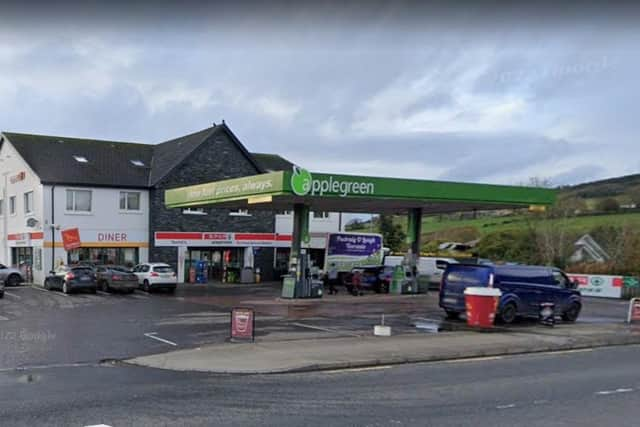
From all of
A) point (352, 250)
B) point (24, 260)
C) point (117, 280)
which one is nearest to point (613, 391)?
point (117, 280)

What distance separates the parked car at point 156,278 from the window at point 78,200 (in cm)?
657

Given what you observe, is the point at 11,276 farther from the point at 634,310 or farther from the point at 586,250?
the point at 586,250

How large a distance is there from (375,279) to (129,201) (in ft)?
49.4

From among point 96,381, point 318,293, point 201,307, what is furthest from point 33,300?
point 96,381

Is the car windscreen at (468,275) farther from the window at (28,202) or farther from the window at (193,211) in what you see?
the window at (28,202)

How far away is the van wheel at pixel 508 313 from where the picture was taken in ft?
63.5

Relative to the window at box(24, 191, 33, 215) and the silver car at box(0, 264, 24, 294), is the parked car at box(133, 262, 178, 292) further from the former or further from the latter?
the window at box(24, 191, 33, 215)

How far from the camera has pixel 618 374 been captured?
11578mm

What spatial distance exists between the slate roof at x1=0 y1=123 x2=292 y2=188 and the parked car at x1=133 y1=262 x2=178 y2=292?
7.50 metres

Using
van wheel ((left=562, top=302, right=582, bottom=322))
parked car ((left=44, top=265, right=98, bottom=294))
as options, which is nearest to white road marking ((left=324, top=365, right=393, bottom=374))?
van wheel ((left=562, top=302, right=582, bottom=322))

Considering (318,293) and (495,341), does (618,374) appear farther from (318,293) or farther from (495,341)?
(318,293)

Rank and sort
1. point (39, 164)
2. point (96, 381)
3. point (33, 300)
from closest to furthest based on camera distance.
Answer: point (96, 381)
point (33, 300)
point (39, 164)

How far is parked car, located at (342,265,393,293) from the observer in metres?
33.2

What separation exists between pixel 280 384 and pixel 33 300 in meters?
19.1
